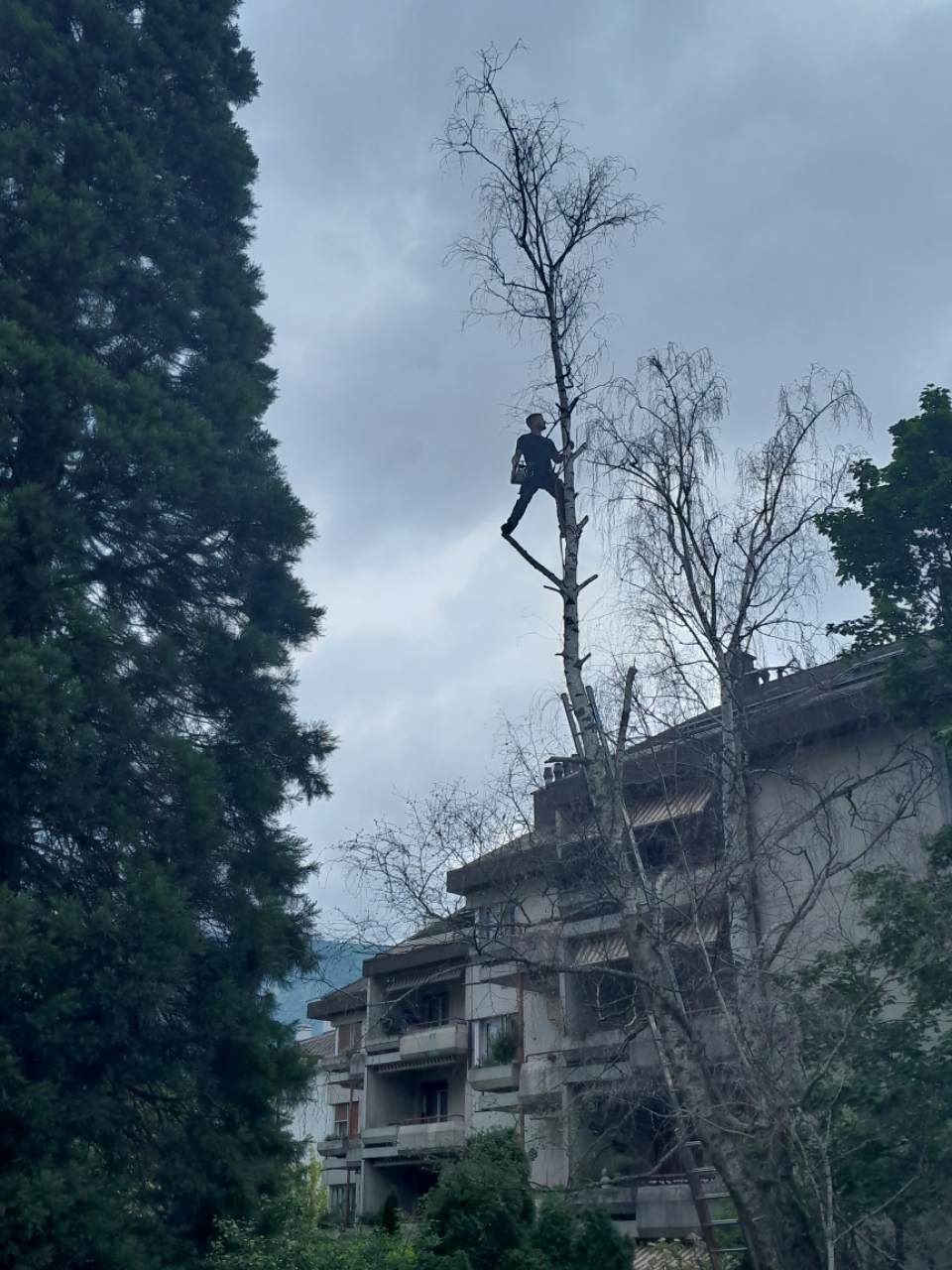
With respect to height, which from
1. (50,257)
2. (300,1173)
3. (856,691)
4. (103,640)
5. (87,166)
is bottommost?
(300,1173)

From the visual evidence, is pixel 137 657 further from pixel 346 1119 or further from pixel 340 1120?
pixel 340 1120

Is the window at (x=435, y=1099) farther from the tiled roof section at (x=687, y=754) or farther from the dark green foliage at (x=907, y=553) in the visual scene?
the dark green foliage at (x=907, y=553)

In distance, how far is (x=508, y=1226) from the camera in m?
14.3

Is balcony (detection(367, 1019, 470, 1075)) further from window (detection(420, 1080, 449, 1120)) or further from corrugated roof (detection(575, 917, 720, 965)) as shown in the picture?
corrugated roof (detection(575, 917, 720, 965))

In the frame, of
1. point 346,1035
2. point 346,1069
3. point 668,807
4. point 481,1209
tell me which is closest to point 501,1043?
point 346,1069

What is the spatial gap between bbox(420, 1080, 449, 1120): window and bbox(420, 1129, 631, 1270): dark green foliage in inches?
942

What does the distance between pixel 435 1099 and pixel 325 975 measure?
2694cm

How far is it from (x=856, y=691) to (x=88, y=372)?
33.1 ft

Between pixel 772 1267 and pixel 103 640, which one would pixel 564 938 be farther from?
pixel 103 640

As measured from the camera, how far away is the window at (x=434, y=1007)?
37531 millimetres

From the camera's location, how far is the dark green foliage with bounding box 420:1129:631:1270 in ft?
46.2

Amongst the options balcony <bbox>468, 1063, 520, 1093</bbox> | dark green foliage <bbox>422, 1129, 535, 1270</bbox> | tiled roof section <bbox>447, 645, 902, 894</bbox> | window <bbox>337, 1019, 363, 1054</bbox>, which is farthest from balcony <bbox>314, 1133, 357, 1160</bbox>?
tiled roof section <bbox>447, 645, 902, 894</bbox>

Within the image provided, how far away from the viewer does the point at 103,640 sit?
13.0 m

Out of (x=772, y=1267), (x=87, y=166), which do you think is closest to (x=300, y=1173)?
(x=772, y=1267)
